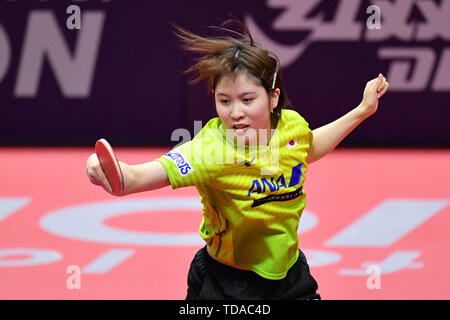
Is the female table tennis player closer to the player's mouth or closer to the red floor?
the player's mouth

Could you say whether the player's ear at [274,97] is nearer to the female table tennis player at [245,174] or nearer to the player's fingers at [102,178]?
the female table tennis player at [245,174]

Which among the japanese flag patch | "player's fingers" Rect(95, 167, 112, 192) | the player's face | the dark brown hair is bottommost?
"player's fingers" Rect(95, 167, 112, 192)

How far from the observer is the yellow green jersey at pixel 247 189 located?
90.0 inches

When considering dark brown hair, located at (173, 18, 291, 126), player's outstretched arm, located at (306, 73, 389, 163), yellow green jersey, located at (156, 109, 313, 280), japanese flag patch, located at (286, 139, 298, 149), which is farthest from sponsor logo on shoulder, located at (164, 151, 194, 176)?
player's outstretched arm, located at (306, 73, 389, 163)

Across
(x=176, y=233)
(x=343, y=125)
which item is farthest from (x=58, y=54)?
(x=343, y=125)

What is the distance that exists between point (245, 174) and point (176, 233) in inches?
89.4

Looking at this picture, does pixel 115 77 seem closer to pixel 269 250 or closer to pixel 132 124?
pixel 132 124

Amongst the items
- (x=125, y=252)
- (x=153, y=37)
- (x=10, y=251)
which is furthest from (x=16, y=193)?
(x=153, y=37)

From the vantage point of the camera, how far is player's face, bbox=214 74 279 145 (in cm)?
231

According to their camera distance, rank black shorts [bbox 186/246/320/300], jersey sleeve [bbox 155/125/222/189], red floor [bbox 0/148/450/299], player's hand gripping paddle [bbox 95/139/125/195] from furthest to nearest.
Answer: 1. red floor [bbox 0/148/450/299]
2. black shorts [bbox 186/246/320/300]
3. jersey sleeve [bbox 155/125/222/189]
4. player's hand gripping paddle [bbox 95/139/125/195]

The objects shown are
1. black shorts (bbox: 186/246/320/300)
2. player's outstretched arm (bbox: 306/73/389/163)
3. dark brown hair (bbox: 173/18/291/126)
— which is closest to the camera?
dark brown hair (bbox: 173/18/291/126)

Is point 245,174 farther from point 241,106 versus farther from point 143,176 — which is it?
point 143,176

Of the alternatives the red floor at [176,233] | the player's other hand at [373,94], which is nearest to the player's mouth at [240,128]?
the player's other hand at [373,94]

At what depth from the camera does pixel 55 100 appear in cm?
664
